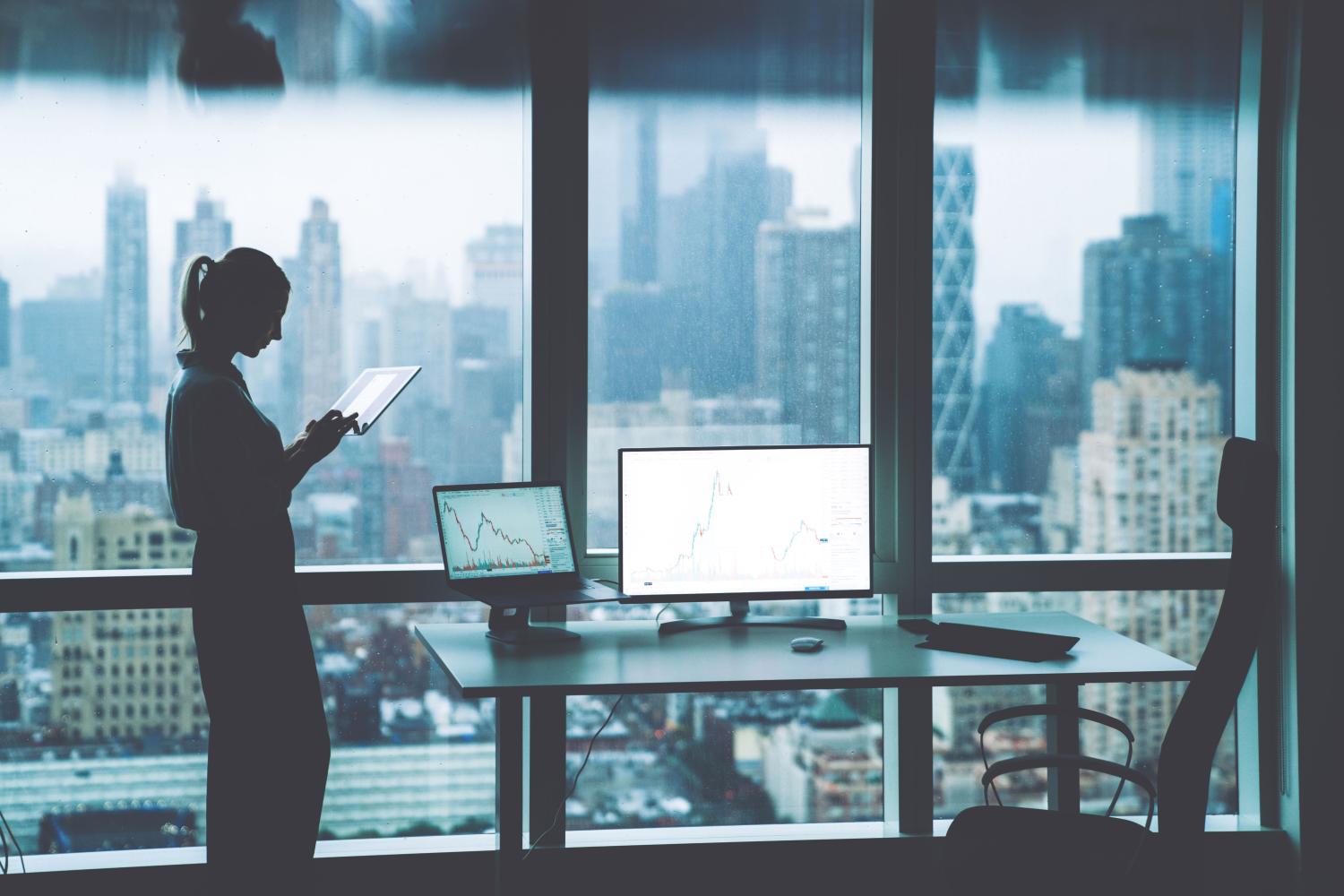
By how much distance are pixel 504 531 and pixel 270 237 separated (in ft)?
3.59

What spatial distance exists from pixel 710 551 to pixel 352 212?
1.42m

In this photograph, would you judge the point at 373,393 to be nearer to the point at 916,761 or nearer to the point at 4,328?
the point at 4,328

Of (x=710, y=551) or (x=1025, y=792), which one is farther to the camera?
(x=1025, y=792)

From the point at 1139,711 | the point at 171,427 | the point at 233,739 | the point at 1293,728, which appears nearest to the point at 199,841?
the point at 233,739

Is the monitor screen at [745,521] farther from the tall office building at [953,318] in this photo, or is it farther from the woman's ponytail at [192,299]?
the woman's ponytail at [192,299]

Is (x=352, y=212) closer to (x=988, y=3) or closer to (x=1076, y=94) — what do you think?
(x=988, y=3)

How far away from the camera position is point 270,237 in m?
3.13

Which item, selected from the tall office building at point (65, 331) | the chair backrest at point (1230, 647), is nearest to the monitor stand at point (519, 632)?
the tall office building at point (65, 331)

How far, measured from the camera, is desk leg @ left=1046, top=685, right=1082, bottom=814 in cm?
269

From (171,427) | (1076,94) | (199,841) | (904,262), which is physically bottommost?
(199,841)

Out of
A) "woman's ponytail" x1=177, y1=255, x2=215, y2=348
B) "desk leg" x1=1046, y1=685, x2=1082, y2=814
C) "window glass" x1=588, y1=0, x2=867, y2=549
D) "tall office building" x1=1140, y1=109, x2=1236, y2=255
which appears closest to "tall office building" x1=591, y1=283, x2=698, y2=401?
"window glass" x1=588, y1=0, x2=867, y2=549

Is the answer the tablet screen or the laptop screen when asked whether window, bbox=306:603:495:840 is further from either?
the tablet screen

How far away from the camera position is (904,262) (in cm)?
332

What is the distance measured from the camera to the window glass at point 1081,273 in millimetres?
3373
